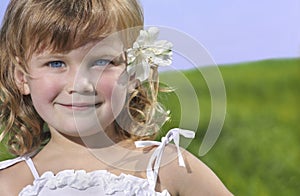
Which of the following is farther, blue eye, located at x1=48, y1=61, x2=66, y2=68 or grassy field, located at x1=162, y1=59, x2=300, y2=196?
grassy field, located at x1=162, y1=59, x2=300, y2=196

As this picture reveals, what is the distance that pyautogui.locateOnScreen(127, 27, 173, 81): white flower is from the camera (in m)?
1.13

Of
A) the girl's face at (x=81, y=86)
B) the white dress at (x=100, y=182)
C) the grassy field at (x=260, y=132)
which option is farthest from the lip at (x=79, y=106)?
the grassy field at (x=260, y=132)

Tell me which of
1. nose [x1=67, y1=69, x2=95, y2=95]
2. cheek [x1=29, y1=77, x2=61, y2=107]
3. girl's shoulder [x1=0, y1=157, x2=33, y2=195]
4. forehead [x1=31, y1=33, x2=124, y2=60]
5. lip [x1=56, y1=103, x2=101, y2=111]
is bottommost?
girl's shoulder [x1=0, y1=157, x2=33, y2=195]

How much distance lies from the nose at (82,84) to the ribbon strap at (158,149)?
123mm

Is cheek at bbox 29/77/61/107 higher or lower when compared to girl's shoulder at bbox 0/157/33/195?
higher

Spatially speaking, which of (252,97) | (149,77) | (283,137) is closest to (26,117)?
(149,77)

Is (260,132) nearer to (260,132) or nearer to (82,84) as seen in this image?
(260,132)

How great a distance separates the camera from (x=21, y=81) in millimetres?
1193

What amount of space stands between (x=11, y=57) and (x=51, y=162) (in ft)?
Answer: 0.64

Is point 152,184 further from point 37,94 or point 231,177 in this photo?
point 231,177

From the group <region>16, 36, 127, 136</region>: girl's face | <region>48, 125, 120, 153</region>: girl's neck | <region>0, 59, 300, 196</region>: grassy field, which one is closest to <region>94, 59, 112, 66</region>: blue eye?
<region>16, 36, 127, 136</region>: girl's face

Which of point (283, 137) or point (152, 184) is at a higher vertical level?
point (152, 184)

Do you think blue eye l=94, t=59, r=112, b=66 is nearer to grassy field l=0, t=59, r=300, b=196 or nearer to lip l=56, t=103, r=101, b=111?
lip l=56, t=103, r=101, b=111

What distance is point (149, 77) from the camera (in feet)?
3.81
